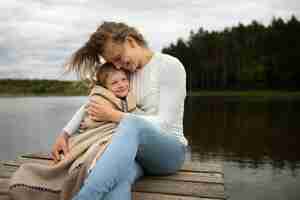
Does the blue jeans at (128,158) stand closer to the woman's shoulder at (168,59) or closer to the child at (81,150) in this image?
the child at (81,150)

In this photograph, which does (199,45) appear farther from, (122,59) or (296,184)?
(122,59)

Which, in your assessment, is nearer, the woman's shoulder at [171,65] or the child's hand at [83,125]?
the woman's shoulder at [171,65]

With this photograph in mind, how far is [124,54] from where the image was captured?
98.9 inches

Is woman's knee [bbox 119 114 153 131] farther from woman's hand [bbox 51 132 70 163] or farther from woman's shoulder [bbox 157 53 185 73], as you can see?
woman's hand [bbox 51 132 70 163]

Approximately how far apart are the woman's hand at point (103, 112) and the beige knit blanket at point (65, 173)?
2.3 inches

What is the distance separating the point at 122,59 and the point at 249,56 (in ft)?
166

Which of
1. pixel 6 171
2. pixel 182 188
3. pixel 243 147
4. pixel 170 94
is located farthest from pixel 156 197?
pixel 243 147

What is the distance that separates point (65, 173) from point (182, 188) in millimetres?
832

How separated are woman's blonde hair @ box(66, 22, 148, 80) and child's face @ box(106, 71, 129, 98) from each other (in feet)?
0.64

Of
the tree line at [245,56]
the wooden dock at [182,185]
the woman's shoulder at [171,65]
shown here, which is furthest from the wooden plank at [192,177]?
the tree line at [245,56]

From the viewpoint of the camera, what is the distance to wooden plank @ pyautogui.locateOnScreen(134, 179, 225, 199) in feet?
7.61

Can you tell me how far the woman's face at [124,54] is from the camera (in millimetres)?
2490

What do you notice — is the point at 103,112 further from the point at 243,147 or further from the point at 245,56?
the point at 245,56

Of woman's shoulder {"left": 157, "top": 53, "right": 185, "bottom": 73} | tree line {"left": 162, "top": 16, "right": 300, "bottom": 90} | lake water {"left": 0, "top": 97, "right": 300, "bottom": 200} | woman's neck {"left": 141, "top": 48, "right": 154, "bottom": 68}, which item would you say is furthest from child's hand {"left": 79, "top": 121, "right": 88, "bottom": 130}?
tree line {"left": 162, "top": 16, "right": 300, "bottom": 90}
